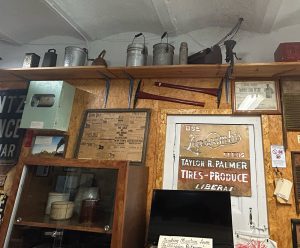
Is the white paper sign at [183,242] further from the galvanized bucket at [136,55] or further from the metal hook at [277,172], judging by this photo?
the galvanized bucket at [136,55]

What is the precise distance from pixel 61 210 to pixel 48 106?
881mm

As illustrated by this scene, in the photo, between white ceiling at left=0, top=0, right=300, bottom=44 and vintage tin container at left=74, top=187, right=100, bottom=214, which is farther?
white ceiling at left=0, top=0, right=300, bottom=44

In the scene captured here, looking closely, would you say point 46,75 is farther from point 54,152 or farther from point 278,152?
point 278,152

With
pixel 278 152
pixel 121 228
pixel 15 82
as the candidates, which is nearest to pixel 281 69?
pixel 278 152

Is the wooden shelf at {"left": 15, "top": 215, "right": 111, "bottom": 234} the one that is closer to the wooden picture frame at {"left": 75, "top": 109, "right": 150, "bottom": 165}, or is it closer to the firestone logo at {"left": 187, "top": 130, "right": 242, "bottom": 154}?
the wooden picture frame at {"left": 75, "top": 109, "right": 150, "bottom": 165}

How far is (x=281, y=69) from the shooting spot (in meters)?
1.82

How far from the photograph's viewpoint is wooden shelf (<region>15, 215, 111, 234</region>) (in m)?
1.56

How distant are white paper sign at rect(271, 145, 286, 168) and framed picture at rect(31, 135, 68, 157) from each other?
1689mm


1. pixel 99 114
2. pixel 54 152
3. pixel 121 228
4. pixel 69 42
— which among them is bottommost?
pixel 121 228

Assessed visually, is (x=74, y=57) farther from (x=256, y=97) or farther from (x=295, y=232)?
(x=295, y=232)

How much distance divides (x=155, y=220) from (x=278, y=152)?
1.01m

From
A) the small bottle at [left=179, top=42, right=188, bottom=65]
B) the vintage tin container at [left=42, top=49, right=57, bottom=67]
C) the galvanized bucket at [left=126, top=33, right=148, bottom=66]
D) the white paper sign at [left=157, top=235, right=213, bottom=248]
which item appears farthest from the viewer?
the vintage tin container at [left=42, top=49, right=57, bottom=67]

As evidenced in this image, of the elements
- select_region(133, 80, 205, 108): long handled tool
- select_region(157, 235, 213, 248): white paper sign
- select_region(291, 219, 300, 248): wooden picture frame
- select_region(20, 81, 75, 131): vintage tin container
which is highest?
select_region(133, 80, 205, 108): long handled tool

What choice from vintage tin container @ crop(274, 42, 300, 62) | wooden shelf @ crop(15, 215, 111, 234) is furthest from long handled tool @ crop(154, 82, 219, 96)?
wooden shelf @ crop(15, 215, 111, 234)
